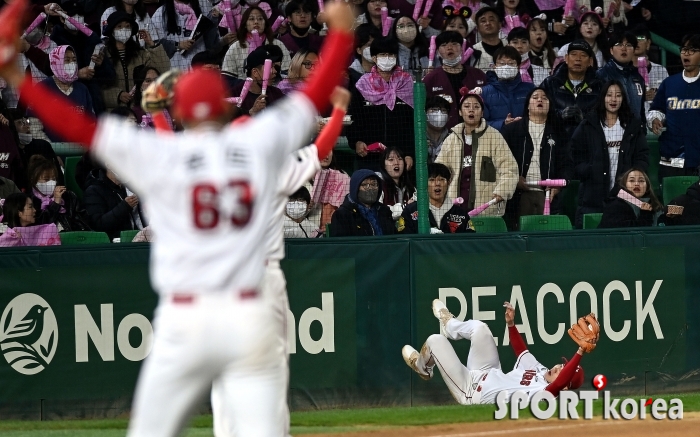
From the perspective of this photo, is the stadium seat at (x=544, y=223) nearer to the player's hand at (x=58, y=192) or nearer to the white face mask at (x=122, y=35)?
the player's hand at (x=58, y=192)

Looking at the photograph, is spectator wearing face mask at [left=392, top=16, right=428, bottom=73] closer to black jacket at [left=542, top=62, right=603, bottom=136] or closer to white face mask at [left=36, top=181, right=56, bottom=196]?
black jacket at [left=542, top=62, right=603, bottom=136]

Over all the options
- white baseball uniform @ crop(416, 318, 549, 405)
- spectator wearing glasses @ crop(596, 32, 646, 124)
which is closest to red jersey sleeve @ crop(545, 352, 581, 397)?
white baseball uniform @ crop(416, 318, 549, 405)

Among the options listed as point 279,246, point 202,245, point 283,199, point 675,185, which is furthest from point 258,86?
point 202,245

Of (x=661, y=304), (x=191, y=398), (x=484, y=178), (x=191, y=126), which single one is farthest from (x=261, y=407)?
(x=661, y=304)

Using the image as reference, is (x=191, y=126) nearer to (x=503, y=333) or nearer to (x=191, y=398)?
(x=191, y=398)

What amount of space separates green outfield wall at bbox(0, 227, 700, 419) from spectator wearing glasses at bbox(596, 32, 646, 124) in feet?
5.85

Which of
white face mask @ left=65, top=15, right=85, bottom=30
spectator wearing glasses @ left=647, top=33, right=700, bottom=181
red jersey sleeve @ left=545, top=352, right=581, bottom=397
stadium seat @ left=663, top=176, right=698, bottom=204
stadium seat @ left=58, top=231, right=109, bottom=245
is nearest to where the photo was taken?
red jersey sleeve @ left=545, top=352, right=581, bottom=397

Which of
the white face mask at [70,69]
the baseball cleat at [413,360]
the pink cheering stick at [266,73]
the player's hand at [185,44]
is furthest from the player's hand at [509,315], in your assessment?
the player's hand at [185,44]

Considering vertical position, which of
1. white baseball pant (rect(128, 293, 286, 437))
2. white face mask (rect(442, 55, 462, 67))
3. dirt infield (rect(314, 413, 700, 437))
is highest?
white face mask (rect(442, 55, 462, 67))

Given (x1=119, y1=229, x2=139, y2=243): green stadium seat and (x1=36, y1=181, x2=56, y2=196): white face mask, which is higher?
(x1=36, y1=181, x2=56, y2=196): white face mask

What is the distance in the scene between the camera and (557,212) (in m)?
10.5

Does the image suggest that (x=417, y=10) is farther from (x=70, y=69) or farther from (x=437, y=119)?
(x=70, y=69)

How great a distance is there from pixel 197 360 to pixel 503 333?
6.12 meters

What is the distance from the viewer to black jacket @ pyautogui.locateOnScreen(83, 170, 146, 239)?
9.86 metres
